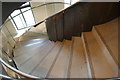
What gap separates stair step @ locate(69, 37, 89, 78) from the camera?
166 centimetres

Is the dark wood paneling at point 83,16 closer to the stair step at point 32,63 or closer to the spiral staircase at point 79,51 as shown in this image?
the spiral staircase at point 79,51

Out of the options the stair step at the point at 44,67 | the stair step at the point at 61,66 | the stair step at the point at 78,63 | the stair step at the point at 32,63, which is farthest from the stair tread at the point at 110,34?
the stair step at the point at 32,63

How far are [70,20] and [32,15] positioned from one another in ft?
15.2

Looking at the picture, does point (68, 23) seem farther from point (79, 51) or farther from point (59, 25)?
point (79, 51)

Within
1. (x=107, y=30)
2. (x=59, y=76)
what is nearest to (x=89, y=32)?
(x=107, y=30)

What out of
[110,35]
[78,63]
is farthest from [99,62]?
[110,35]

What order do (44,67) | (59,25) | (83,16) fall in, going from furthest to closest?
(59,25)
(83,16)
(44,67)

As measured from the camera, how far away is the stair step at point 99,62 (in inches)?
56.5

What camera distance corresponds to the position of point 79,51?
2215 millimetres

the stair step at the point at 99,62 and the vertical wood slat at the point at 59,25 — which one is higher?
the vertical wood slat at the point at 59,25

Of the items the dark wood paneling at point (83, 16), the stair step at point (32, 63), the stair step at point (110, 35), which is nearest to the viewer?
the stair step at point (110, 35)

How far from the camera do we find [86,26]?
2.53 m

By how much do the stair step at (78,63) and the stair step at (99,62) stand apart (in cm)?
13

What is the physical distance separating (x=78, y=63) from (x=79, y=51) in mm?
378
